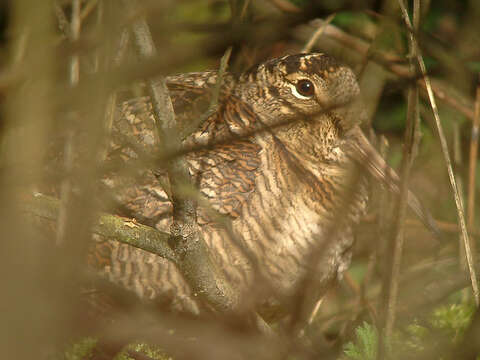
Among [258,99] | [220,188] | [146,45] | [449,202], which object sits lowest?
[449,202]

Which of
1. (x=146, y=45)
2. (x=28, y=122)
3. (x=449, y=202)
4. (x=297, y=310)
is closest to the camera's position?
(x=28, y=122)

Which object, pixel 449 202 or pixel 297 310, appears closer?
pixel 297 310

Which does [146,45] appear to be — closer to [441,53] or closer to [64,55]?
[64,55]

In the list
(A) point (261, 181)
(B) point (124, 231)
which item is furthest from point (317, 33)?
(B) point (124, 231)

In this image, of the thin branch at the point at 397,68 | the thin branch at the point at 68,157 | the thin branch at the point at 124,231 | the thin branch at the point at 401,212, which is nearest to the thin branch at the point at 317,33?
the thin branch at the point at 397,68

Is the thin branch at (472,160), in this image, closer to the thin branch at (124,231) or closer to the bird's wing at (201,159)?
the bird's wing at (201,159)

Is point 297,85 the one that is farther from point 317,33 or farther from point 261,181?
point 317,33

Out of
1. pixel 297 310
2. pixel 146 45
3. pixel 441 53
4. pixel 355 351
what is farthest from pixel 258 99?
pixel 146 45

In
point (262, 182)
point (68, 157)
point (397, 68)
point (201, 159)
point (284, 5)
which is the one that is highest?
point (284, 5)
